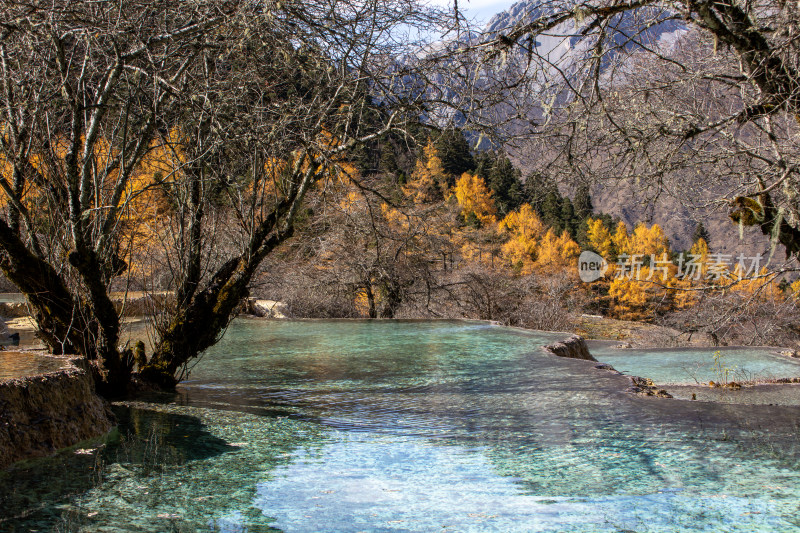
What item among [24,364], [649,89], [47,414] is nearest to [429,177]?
[649,89]

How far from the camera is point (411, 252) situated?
55.5 feet

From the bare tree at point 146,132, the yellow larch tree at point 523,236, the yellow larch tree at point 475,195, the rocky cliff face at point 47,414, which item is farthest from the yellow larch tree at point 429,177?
the rocky cliff face at point 47,414

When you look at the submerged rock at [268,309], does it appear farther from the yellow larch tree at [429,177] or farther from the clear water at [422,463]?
the yellow larch tree at [429,177]

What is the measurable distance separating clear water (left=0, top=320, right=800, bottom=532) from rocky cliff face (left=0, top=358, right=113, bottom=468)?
0.13 metres

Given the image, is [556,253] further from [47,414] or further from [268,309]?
[47,414]

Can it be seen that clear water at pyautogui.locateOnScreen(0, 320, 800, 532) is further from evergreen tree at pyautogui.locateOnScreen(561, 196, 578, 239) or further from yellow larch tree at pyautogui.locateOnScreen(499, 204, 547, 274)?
evergreen tree at pyautogui.locateOnScreen(561, 196, 578, 239)

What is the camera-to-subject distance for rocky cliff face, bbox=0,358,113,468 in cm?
313

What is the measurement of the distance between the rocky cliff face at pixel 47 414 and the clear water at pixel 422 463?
5.3 inches

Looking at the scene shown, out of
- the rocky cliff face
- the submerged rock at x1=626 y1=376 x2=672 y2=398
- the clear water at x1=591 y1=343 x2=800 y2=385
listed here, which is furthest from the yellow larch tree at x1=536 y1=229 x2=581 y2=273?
the rocky cliff face

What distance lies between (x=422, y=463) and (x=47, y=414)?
2006 mm

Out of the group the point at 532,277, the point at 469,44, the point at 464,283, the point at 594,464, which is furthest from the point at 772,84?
the point at 532,277

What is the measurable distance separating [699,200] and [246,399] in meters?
5.10

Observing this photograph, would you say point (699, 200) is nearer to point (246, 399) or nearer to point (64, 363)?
point (246, 399)

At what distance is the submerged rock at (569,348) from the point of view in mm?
8263
